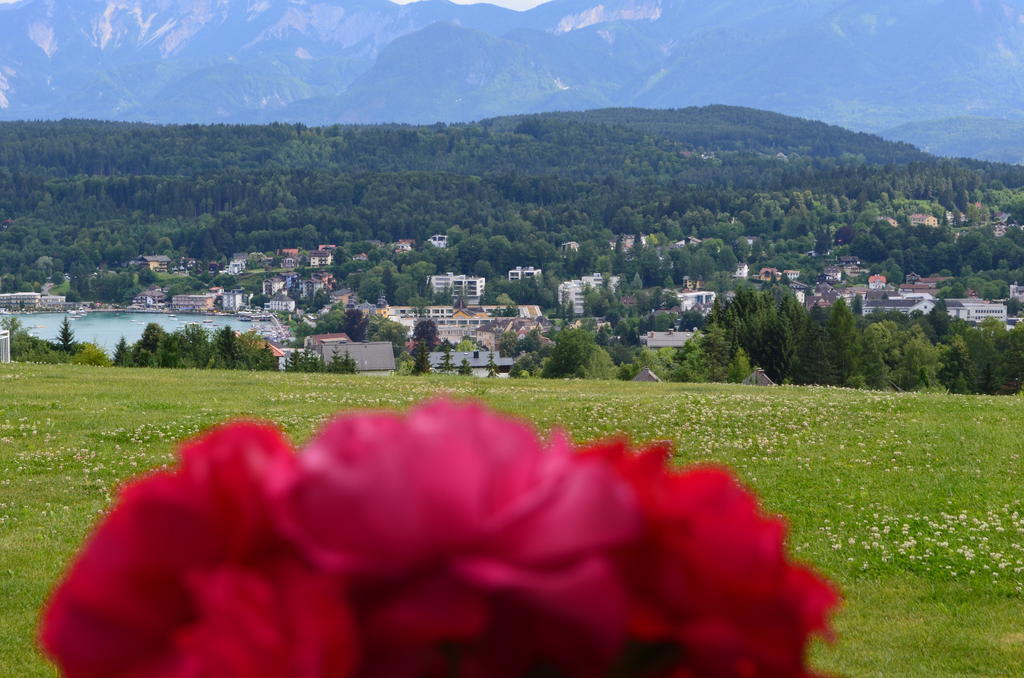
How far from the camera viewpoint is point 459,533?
1.18 m

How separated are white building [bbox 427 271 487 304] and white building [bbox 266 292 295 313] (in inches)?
845

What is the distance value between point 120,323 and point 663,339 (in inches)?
2835

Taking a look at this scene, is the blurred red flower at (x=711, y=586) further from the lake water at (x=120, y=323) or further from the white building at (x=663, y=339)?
the lake water at (x=120, y=323)

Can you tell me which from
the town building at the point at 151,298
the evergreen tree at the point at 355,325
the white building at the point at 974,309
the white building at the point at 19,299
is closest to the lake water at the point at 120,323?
the white building at the point at 19,299

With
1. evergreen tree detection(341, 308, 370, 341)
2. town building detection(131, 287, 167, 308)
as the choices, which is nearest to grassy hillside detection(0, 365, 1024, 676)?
evergreen tree detection(341, 308, 370, 341)

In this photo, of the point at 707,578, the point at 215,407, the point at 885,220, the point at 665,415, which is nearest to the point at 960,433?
the point at 665,415

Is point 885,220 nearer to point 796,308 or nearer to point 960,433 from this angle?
point 796,308

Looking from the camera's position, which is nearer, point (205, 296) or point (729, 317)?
point (729, 317)

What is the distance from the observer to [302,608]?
1.20 m

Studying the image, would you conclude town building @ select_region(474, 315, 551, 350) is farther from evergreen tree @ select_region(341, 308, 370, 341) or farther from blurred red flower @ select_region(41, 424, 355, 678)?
blurred red flower @ select_region(41, 424, 355, 678)

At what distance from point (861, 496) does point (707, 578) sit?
12.3 meters

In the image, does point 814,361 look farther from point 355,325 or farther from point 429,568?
point 355,325

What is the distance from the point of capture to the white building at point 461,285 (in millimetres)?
179750

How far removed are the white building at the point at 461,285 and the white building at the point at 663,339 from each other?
56512 mm
